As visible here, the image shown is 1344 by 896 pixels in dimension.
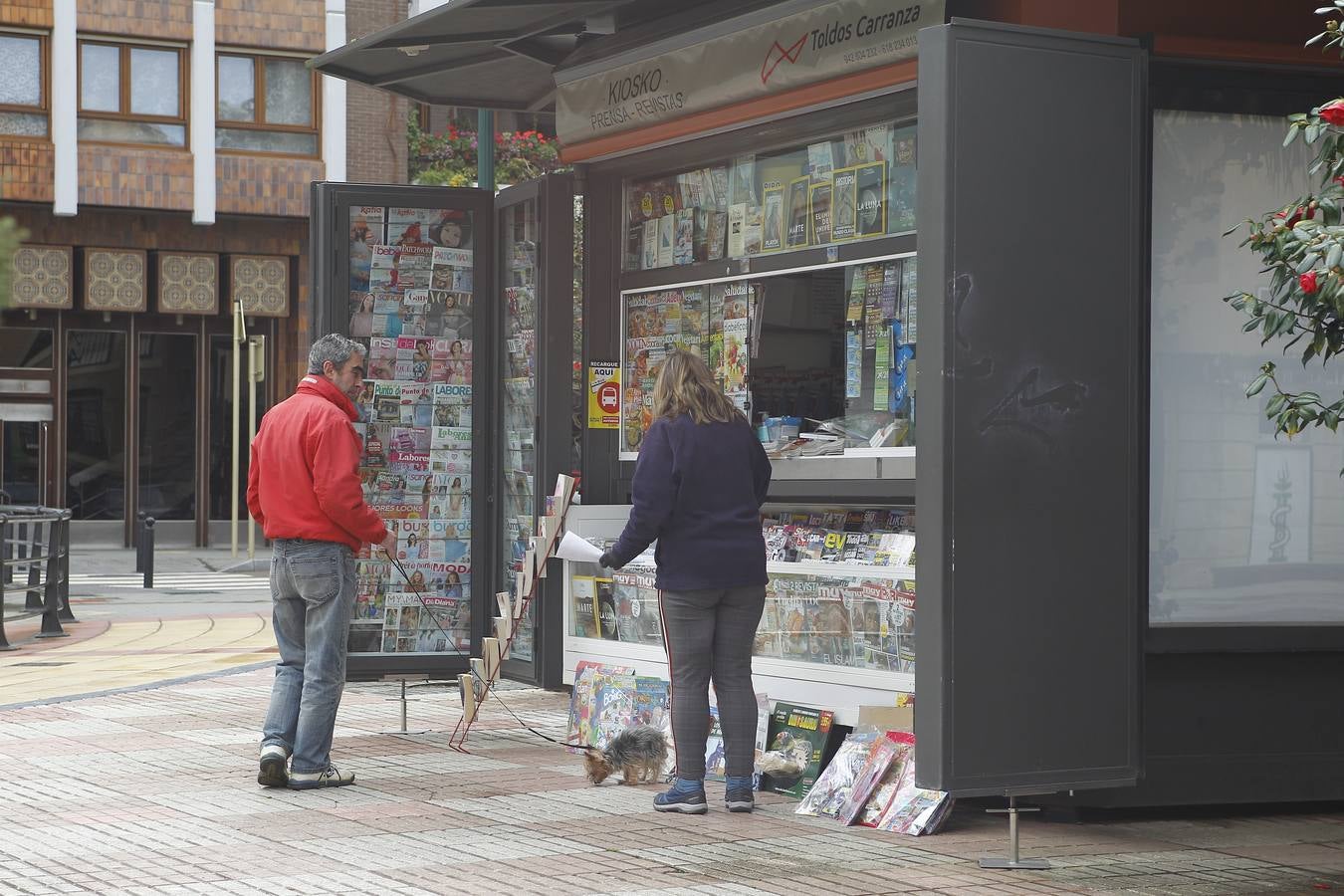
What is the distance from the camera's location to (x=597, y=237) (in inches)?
386

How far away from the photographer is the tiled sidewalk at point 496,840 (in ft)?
18.3

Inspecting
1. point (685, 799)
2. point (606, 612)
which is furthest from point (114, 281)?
point (685, 799)

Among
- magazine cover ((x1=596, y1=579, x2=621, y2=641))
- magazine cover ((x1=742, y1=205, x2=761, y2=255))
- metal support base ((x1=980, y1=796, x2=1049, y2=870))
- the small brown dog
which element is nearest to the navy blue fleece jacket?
the small brown dog

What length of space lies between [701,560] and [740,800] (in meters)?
1.02

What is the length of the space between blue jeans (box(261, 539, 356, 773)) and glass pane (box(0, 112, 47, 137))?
22713 millimetres

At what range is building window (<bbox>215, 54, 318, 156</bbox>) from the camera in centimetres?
2912

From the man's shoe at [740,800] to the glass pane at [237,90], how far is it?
24421 millimetres

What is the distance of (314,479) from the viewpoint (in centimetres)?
753

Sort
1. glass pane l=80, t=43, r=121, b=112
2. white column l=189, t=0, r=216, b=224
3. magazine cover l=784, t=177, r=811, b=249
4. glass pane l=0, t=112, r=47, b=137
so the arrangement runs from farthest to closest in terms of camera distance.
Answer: white column l=189, t=0, r=216, b=224, glass pane l=80, t=43, r=121, b=112, glass pane l=0, t=112, r=47, b=137, magazine cover l=784, t=177, r=811, b=249

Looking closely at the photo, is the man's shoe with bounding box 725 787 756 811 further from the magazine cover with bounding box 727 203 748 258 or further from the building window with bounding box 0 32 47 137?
the building window with bounding box 0 32 47 137

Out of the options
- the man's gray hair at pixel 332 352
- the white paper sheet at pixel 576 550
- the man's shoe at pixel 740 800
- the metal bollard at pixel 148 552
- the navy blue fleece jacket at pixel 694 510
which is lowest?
the metal bollard at pixel 148 552

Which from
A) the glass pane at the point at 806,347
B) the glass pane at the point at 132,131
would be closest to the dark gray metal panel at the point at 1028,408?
the glass pane at the point at 806,347

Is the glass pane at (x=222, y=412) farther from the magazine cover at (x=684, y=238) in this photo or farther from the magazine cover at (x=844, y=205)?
the magazine cover at (x=844, y=205)

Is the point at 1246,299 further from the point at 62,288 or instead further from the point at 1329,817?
the point at 62,288
